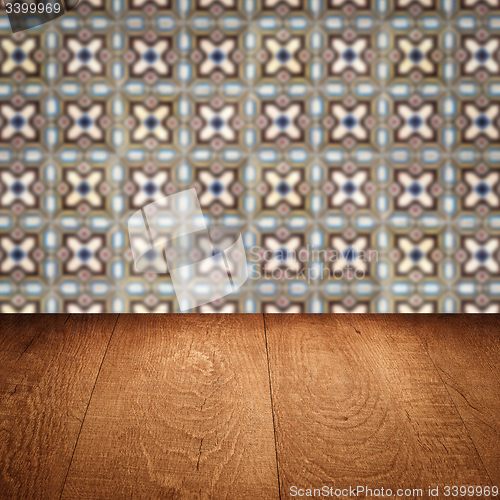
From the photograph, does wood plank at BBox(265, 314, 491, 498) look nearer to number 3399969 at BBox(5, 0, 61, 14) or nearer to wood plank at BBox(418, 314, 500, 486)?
wood plank at BBox(418, 314, 500, 486)

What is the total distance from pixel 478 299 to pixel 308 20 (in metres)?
0.60

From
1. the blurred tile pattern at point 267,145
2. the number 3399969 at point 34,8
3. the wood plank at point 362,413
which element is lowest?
the wood plank at point 362,413

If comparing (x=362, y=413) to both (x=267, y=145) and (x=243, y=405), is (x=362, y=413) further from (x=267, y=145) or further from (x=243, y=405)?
(x=267, y=145)

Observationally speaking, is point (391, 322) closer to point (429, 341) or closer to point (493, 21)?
point (429, 341)

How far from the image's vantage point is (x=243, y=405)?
724mm

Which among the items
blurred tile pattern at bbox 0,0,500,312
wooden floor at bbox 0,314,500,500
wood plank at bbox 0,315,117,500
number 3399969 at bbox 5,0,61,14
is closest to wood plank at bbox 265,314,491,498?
wooden floor at bbox 0,314,500,500

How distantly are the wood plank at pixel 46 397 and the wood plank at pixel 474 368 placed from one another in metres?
0.47

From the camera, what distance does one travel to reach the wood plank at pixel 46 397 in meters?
0.59

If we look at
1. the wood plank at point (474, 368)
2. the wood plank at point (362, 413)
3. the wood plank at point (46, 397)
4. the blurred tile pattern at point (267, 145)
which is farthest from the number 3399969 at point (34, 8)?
the wood plank at point (474, 368)

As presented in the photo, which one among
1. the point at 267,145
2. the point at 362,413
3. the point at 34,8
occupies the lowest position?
the point at 362,413

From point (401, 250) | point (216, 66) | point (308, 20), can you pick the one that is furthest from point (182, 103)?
point (401, 250)

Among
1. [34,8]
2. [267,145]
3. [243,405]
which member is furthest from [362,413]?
[34,8]

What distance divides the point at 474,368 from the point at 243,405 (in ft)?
1.18

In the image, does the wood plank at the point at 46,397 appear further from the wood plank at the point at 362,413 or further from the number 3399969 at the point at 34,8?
the number 3399969 at the point at 34,8
